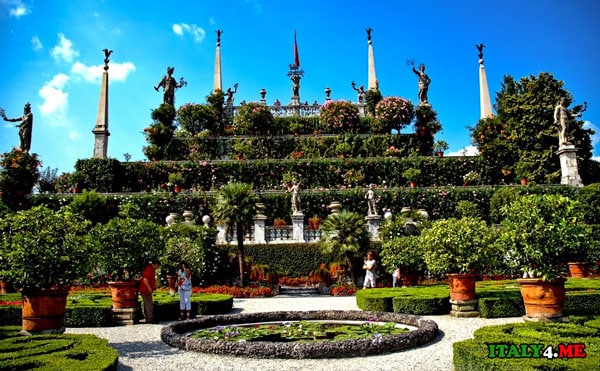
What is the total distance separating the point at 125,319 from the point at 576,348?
9.38 meters

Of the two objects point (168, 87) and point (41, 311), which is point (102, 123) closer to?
point (168, 87)

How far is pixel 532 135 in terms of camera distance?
3067 cm

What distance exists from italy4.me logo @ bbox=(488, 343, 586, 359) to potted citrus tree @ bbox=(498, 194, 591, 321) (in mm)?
2809

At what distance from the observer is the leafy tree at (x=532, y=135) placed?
29.4 metres

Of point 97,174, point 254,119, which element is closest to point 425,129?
point 254,119

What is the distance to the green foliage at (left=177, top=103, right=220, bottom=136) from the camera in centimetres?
3622

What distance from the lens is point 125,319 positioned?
10812 millimetres

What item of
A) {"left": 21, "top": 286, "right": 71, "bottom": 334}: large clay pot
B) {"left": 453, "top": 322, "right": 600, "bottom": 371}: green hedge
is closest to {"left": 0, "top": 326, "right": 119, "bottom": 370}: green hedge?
{"left": 21, "top": 286, "right": 71, "bottom": 334}: large clay pot

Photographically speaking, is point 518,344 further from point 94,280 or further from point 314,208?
point 314,208

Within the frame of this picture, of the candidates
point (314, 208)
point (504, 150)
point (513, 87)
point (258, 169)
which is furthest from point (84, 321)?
point (513, 87)

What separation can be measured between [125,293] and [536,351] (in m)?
8.96

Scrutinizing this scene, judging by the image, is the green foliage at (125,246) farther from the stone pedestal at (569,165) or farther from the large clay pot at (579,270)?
the stone pedestal at (569,165)

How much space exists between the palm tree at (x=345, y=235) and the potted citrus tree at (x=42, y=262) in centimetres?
1142

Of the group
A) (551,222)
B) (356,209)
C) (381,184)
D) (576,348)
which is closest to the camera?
(576,348)
